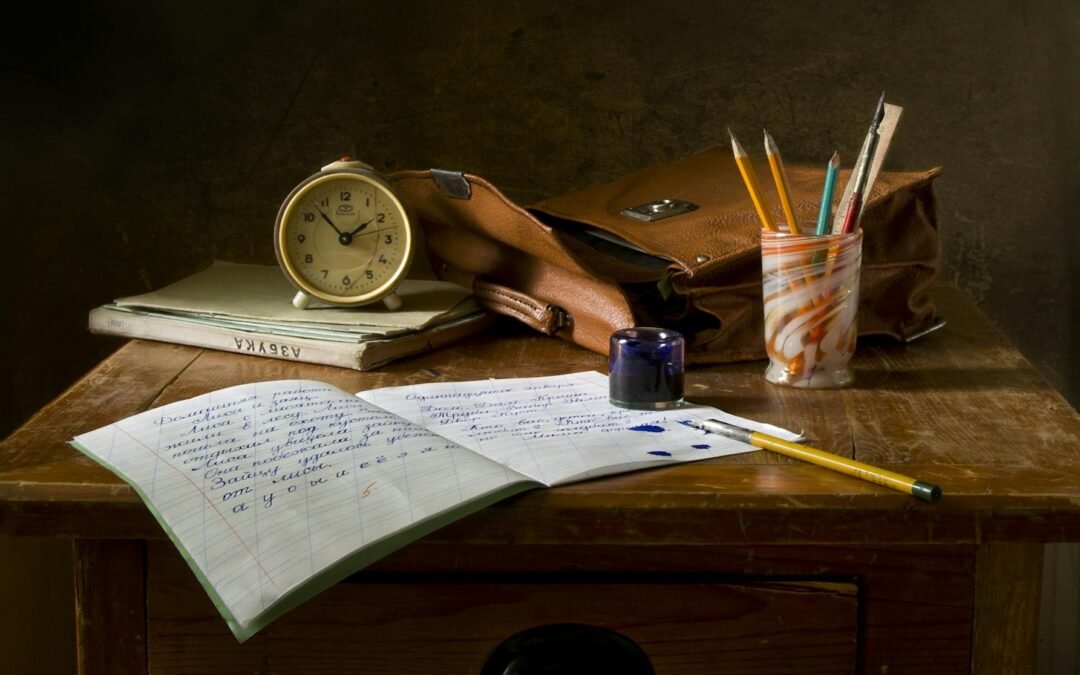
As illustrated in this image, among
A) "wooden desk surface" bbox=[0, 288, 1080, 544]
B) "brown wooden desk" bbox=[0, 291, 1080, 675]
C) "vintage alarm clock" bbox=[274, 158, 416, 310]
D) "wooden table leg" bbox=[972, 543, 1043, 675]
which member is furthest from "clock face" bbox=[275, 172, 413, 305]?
"wooden table leg" bbox=[972, 543, 1043, 675]

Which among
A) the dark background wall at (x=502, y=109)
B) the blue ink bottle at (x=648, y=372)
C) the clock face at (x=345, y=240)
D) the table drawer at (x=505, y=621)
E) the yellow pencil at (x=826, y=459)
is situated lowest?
the table drawer at (x=505, y=621)

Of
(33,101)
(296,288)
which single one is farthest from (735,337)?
(33,101)

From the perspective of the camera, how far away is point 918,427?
3.10ft

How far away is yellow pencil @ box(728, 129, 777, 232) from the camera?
1.04m

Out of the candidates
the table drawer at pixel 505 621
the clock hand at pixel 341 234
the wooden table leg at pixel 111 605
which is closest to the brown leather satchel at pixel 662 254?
the clock hand at pixel 341 234

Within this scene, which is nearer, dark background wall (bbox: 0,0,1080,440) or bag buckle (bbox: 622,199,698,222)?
bag buckle (bbox: 622,199,698,222)

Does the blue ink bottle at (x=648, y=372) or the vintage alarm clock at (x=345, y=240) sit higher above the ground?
the vintage alarm clock at (x=345, y=240)

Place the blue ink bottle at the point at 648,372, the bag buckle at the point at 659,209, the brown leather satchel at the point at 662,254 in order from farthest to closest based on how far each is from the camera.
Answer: the bag buckle at the point at 659,209
the brown leather satchel at the point at 662,254
the blue ink bottle at the point at 648,372

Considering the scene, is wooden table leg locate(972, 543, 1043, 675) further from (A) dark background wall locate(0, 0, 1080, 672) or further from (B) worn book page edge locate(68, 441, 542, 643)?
(A) dark background wall locate(0, 0, 1080, 672)

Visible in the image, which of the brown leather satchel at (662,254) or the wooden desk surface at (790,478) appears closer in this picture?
the wooden desk surface at (790,478)

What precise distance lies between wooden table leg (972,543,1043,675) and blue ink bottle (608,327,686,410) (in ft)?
0.92

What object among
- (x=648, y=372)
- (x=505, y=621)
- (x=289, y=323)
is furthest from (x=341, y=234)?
(x=505, y=621)

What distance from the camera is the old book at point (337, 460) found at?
723 mm

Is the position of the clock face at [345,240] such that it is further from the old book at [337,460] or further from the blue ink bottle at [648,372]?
the blue ink bottle at [648,372]
